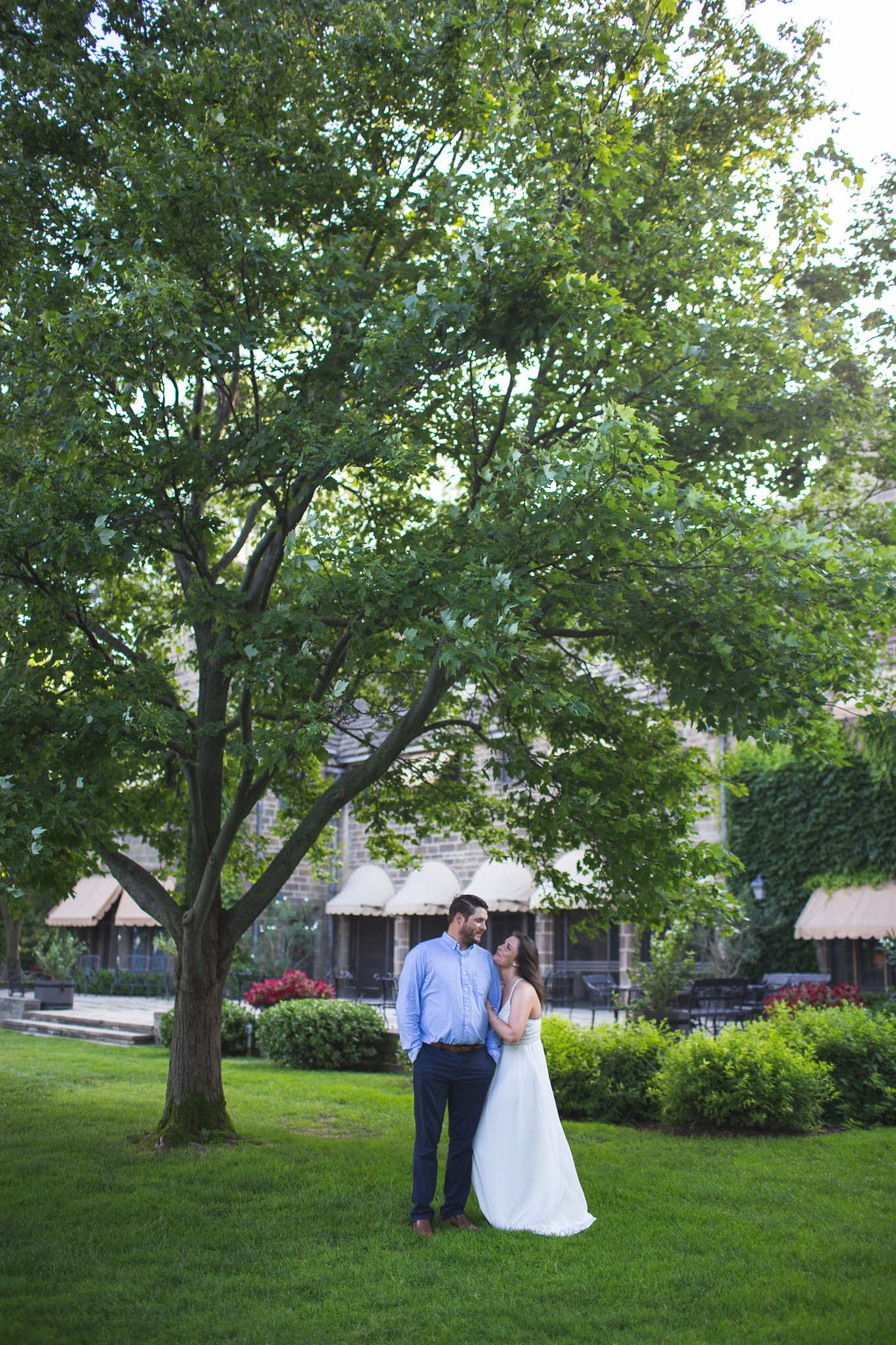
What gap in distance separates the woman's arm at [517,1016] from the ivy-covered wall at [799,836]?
40.2 feet

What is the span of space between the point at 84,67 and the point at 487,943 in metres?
19.7

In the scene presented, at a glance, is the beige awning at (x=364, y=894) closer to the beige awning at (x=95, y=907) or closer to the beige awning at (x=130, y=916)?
the beige awning at (x=130, y=916)

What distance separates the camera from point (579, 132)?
264 inches

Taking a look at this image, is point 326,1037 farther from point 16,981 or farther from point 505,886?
point 16,981

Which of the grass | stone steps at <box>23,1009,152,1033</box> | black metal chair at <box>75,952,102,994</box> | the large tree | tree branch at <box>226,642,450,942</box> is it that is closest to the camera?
the grass

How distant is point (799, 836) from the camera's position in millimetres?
17906

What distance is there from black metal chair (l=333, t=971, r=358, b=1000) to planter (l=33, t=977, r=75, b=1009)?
18.0ft

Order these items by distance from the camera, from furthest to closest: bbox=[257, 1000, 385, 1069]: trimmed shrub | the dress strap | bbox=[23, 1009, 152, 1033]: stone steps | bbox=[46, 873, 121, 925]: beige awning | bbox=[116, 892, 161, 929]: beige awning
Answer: bbox=[46, 873, 121, 925]: beige awning → bbox=[116, 892, 161, 929]: beige awning → bbox=[23, 1009, 152, 1033]: stone steps → bbox=[257, 1000, 385, 1069]: trimmed shrub → the dress strap

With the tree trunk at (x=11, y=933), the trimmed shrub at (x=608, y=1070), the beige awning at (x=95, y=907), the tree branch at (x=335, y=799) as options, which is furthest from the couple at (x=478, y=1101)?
the beige awning at (x=95, y=907)

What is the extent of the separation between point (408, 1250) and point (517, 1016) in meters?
1.25

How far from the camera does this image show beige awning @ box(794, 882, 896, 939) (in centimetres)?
1599

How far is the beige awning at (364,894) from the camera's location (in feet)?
78.2

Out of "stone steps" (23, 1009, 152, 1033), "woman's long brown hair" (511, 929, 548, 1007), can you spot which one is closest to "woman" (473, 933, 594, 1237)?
"woman's long brown hair" (511, 929, 548, 1007)

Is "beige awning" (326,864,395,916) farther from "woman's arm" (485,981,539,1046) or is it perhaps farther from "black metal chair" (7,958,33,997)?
"woman's arm" (485,981,539,1046)
